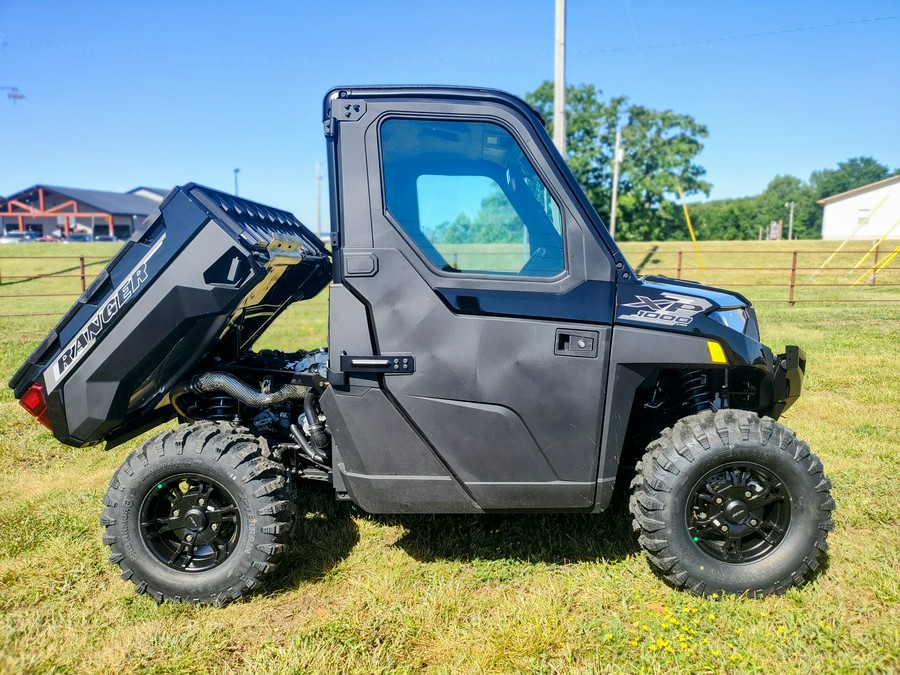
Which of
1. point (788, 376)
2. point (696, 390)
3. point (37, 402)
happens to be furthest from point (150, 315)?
point (788, 376)

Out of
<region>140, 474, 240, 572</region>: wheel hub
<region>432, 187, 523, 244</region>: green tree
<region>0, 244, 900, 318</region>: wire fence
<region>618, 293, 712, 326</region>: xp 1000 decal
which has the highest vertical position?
<region>432, 187, 523, 244</region>: green tree

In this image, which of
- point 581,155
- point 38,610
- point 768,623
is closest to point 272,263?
point 38,610

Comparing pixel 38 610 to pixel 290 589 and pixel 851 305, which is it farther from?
pixel 851 305

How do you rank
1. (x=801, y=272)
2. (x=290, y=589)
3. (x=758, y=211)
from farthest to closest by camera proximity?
(x=758, y=211) → (x=801, y=272) → (x=290, y=589)

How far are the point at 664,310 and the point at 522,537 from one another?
1.58 meters

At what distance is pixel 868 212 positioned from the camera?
70.8 ft

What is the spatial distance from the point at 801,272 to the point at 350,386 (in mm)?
23362

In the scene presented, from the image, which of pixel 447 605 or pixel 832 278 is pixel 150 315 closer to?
pixel 447 605

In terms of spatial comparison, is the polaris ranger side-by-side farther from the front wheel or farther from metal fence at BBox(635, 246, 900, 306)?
metal fence at BBox(635, 246, 900, 306)

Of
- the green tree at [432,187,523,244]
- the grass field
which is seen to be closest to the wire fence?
the grass field

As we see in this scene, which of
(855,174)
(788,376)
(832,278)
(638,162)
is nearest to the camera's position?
Result: (788,376)

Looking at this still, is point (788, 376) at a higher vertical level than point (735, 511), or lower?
higher

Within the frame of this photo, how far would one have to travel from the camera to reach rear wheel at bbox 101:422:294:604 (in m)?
3.00

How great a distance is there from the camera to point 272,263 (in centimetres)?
302
